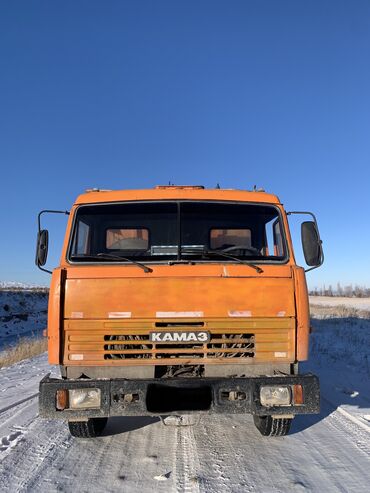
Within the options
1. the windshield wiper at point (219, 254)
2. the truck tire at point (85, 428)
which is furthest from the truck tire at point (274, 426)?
the truck tire at point (85, 428)

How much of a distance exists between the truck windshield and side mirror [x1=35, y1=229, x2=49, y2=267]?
1.41 feet

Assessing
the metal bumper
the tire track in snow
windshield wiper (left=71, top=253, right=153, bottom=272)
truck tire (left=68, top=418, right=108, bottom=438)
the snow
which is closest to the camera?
the tire track in snow

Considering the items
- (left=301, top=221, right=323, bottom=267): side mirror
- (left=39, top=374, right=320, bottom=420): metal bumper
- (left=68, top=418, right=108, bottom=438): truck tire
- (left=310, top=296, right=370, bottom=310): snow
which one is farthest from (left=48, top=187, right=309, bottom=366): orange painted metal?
(left=310, top=296, right=370, bottom=310): snow

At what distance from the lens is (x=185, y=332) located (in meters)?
3.84

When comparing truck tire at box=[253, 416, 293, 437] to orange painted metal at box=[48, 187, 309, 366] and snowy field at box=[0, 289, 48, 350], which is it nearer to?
orange painted metal at box=[48, 187, 309, 366]

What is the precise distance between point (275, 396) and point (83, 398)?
1672 millimetres

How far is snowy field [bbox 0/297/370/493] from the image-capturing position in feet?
11.5

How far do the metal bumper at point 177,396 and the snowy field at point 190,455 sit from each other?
0.50m

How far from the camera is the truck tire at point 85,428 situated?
4387 mm

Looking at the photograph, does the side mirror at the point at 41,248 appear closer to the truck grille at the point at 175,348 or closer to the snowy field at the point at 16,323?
the truck grille at the point at 175,348

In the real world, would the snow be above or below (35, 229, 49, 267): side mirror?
below

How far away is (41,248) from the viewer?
15.4 ft

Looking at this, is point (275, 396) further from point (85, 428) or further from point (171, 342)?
point (85, 428)

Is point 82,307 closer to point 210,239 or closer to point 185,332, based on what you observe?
point 185,332
